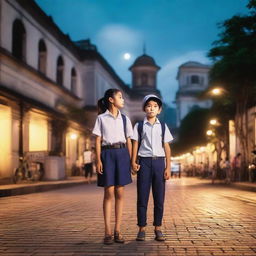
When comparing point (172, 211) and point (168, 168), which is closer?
point (168, 168)

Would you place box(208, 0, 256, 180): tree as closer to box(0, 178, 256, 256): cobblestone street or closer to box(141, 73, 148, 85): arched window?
box(0, 178, 256, 256): cobblestone street

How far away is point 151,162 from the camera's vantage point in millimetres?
6188

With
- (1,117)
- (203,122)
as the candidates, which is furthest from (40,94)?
(203,122)

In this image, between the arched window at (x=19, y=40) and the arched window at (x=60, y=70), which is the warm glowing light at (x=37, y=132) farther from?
the arched window at (x=60, y=70)

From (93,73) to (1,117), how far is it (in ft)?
77.1

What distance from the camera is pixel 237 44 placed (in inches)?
918

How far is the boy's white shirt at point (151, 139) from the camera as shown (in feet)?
20.5

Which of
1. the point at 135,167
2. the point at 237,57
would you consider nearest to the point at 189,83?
the point at 237,57

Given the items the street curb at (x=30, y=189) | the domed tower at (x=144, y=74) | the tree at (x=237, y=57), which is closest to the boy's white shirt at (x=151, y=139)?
the street curb at (x=30, y=189)

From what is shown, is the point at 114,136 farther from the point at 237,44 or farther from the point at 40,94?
the point at 40,94

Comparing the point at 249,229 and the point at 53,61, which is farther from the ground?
the point at 53,61

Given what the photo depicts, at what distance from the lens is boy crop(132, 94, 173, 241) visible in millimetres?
6145

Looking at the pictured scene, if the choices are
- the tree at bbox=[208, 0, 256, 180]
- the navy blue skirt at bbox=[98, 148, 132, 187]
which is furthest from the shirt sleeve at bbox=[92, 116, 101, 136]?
the tree at bbox=[208, 0, 256, 180]

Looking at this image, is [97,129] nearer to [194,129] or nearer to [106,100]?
[106,100]
